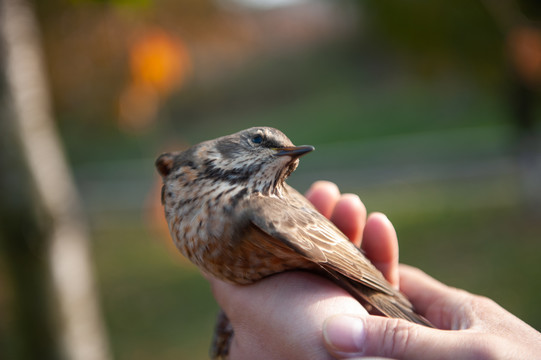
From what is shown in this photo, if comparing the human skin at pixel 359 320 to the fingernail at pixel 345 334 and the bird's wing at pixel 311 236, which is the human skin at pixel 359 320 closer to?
the fingernail at pixel 345 334

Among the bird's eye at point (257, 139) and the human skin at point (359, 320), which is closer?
the human skin at point (359, 320)

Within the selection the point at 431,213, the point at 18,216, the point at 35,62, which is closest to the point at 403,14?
the point at 431,213

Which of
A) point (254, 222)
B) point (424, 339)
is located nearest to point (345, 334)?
point (424, 339)

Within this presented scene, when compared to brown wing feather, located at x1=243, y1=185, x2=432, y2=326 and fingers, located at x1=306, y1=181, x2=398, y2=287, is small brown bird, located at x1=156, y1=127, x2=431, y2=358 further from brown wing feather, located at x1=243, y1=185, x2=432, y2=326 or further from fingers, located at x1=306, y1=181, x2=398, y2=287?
fingers, located at x1=306, y1=181, x2=398, y2=287

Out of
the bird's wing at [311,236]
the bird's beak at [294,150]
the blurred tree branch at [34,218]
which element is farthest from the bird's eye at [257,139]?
the blurred tree branch at [34,218]

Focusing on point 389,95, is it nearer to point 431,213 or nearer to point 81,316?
point 431,213
